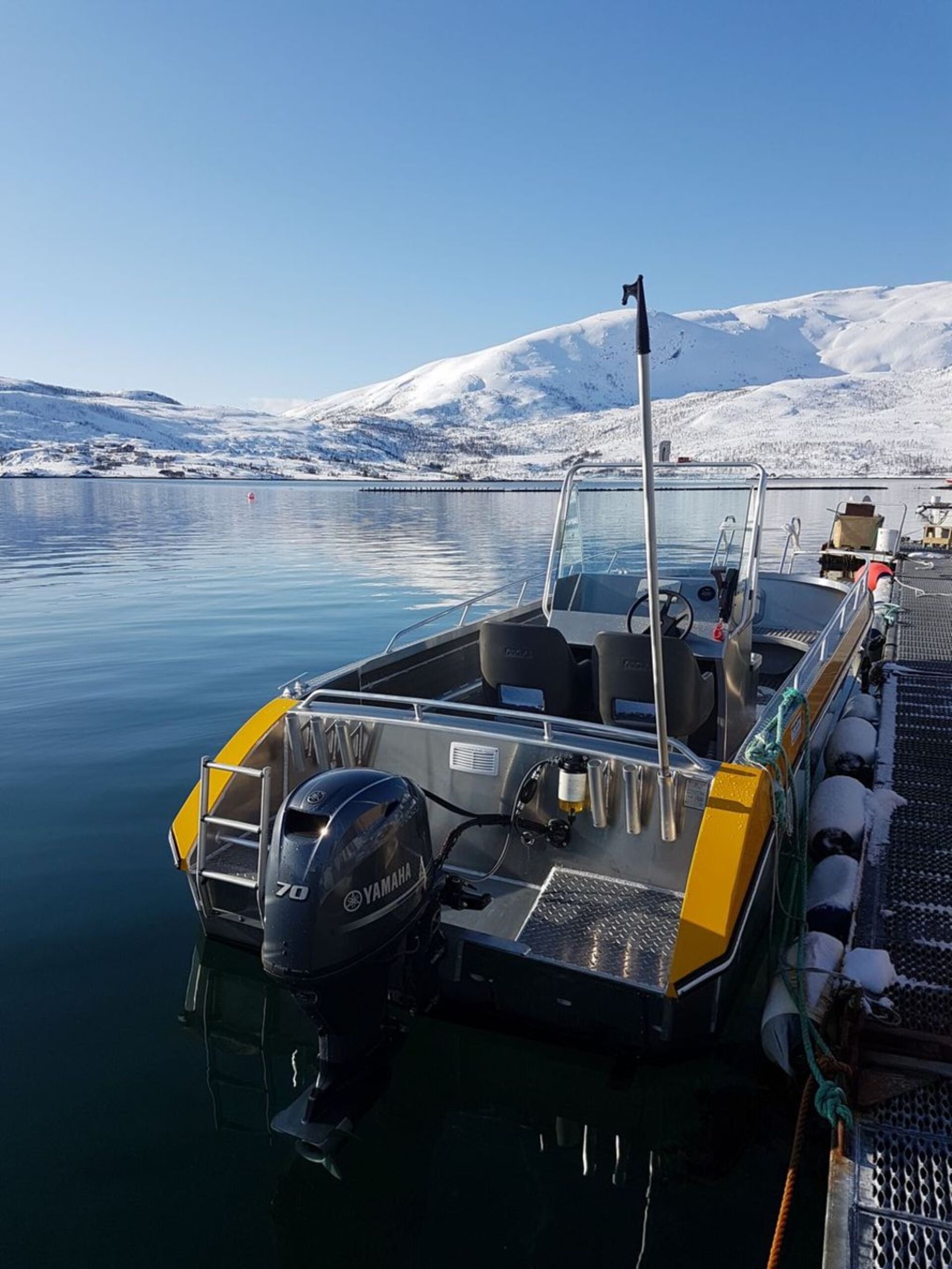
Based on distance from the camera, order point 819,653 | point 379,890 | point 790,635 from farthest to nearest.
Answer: point 790,635, point 819,653, point 379,890

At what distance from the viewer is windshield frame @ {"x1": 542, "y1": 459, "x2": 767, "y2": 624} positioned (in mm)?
6332

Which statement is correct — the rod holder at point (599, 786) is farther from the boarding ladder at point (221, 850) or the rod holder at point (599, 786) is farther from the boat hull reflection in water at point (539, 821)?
the boarding ladder at point (221, 850)

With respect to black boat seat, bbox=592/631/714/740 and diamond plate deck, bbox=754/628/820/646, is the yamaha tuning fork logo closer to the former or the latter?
black boat seat, bbox=592/631/714/740

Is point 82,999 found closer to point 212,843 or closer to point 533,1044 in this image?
point 212,843

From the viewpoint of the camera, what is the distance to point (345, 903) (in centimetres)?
314

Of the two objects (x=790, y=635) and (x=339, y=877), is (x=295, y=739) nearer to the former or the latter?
(x=339, y=877)

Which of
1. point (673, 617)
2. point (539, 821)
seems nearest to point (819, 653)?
point (673, 617)

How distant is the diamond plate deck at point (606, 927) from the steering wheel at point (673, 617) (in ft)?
6.80

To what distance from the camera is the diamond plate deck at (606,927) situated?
11.8ft

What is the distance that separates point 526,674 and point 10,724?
622cm

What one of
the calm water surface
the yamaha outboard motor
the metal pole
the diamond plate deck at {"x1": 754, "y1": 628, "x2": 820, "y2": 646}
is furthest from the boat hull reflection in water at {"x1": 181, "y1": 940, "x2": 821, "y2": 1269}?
the diamond plate deck at {"x1": 754, "y1": 628, "x2": 820, "y2": 646}

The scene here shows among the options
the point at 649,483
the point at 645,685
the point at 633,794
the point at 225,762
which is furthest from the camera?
the point at 645,685

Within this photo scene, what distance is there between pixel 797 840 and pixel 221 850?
3275 millimetres

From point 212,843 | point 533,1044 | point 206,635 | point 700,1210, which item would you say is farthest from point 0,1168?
point 206,635
